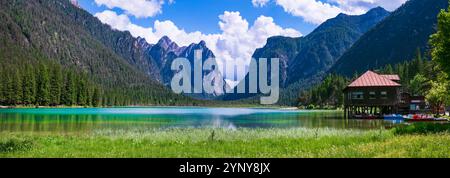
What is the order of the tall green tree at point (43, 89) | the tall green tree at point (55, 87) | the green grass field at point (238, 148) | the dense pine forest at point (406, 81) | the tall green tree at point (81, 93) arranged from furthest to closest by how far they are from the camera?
Result: the tall green tree at point (81, 93) < the tall green tree at point (55, 87) < the tall green tree at point (43, 89) < the dense pine forest at point (406, 81) < the green grass field at point (238, 148)

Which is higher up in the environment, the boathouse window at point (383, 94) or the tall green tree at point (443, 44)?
the tall green tree at point (443, 44)

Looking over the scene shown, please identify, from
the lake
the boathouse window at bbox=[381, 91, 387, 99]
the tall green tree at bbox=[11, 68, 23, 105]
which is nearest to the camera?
the lake

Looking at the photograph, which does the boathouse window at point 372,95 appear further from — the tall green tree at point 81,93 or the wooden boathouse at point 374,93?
the tall green tree at point 81,93

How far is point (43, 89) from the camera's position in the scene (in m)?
151

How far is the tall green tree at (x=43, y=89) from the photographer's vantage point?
150375mm

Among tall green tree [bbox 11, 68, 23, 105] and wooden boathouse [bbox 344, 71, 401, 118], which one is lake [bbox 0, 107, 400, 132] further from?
tall green tree [bbox 11, 68, 23, 105]

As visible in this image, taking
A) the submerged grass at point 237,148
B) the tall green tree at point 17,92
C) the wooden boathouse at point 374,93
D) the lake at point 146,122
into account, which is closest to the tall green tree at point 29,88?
the tall green tree at point 17,92

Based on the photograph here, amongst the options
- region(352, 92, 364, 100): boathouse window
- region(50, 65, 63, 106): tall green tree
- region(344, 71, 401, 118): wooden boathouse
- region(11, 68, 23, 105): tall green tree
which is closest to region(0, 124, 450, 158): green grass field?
region(344, 71, 401, 118): wooden boathouse

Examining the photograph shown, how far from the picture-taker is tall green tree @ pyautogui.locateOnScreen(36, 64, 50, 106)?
150 metres

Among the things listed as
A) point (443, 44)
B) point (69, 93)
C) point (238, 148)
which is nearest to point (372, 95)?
point (443, 44)
